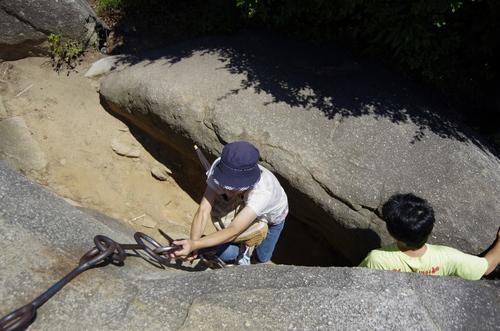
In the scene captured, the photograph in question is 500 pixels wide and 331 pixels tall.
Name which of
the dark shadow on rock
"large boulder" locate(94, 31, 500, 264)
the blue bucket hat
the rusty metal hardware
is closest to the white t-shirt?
the blue bucket hat

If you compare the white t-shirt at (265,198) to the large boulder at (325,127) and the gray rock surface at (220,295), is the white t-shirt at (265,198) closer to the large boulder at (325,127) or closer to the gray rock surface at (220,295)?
the gray rock surface at (220,295)

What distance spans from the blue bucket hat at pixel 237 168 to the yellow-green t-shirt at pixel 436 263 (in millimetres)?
891

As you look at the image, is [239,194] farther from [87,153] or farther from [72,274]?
[87,153]

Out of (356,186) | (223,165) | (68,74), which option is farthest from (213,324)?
(68,74)

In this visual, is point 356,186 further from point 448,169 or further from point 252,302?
point 252,302

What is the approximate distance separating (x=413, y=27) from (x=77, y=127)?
144 inches

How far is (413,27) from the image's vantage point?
12.8 feet

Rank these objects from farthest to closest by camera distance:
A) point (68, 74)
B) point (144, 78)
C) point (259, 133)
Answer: point (68, 74), point (144, 78), point (259, 133)

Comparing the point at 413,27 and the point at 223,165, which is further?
the point at 413,27

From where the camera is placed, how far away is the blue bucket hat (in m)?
2.43

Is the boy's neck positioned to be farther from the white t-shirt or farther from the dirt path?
the dirt path

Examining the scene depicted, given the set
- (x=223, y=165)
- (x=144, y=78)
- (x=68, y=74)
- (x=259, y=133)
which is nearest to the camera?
(x=223, y=165)

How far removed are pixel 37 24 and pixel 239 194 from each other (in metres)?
3.51

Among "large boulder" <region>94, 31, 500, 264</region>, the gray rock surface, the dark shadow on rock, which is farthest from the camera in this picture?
the dark shadow on rock
